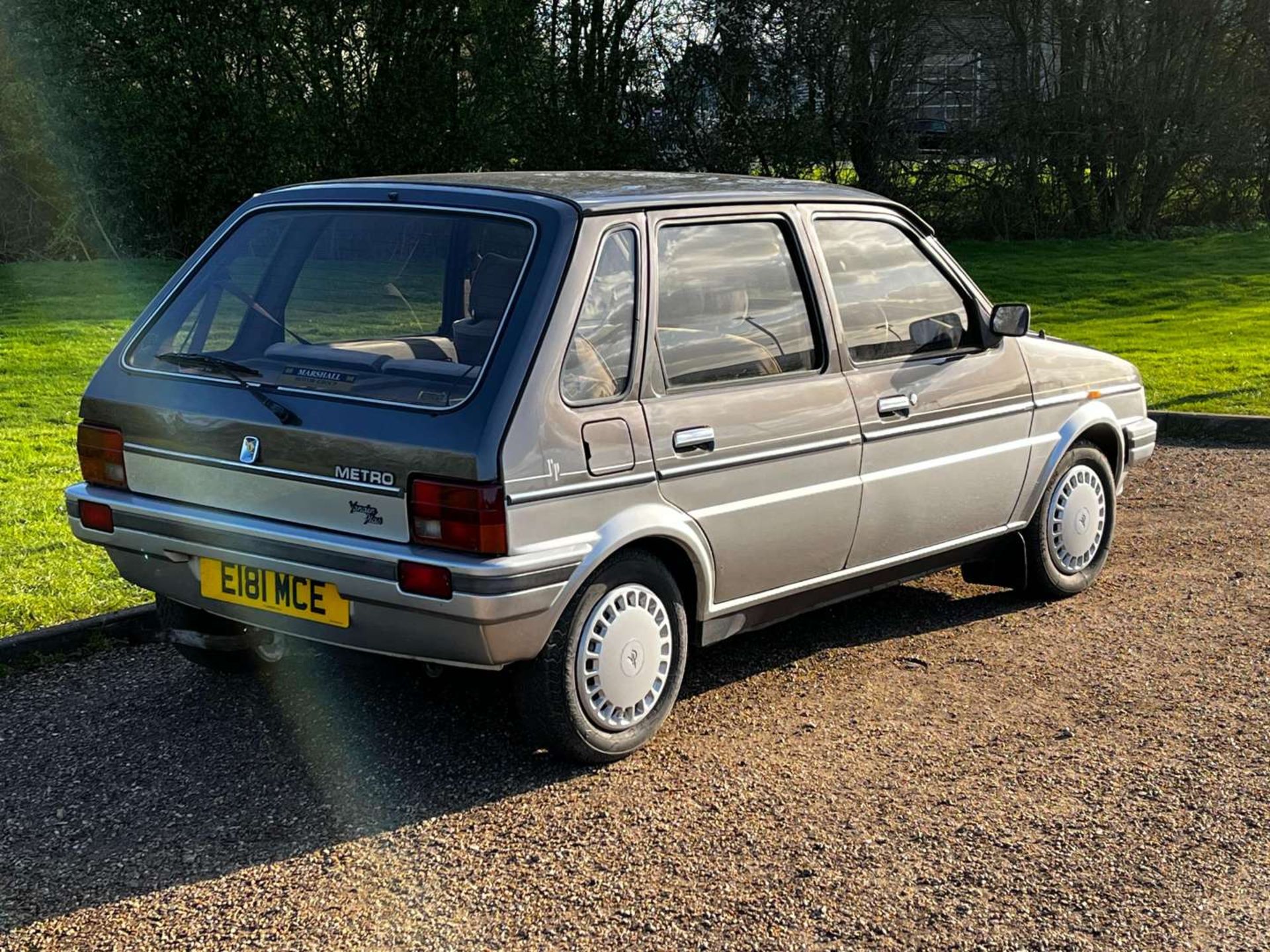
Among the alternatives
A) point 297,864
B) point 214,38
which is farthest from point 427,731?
point 214,38

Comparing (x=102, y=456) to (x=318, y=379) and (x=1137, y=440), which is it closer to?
(x=318, y=379)

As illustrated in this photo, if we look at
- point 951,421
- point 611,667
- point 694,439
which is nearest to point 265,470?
point 611,667

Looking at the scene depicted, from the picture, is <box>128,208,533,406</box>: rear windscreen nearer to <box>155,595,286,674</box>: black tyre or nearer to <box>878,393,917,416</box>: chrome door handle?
<box>155,595,286,674</box>: black tyre

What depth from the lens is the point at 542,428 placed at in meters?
4.26

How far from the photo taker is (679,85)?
2217 centimetres

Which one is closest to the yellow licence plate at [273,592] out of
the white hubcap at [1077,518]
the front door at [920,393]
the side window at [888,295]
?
the front door at [920,393]

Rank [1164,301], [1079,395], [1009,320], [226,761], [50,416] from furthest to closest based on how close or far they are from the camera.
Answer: [1164,301]
[50,416]
[1079,395]
[1009,320]
[226,761]

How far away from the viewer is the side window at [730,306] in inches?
190

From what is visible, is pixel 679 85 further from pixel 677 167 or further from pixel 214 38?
pixel 214 38

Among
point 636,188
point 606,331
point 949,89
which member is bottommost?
point 606,331

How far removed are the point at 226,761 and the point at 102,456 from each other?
113 centimetres

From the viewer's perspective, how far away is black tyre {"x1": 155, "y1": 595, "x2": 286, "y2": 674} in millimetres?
5191

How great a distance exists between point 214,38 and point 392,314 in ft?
52.0

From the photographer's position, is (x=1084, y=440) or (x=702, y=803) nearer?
(x=702, y=803)
